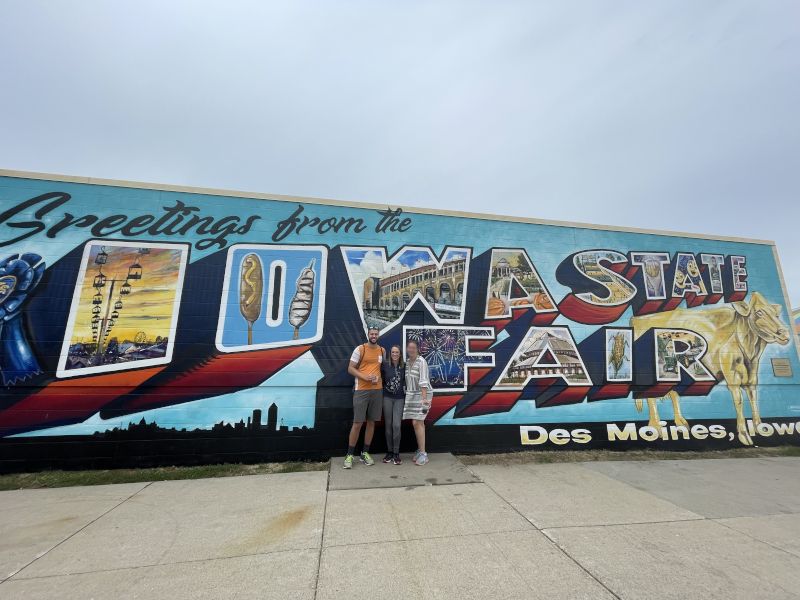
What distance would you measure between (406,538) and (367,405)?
2223mm

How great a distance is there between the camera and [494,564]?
8.89 feet

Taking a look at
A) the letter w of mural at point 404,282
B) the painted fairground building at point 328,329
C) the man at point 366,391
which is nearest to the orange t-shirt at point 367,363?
the man at point 366,391

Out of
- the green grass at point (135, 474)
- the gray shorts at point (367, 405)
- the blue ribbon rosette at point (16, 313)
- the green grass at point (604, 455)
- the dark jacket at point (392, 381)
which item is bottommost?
the green grass at point (135, 474)

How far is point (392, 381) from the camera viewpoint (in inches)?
209

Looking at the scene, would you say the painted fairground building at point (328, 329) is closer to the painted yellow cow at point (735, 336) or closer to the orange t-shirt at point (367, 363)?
the painted yellow cow at point (735, 336)

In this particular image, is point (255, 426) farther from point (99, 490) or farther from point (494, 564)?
point (494, 564)

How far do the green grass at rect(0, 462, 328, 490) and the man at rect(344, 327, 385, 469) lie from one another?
67 cm

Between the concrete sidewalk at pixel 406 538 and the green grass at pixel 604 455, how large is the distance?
695 mm

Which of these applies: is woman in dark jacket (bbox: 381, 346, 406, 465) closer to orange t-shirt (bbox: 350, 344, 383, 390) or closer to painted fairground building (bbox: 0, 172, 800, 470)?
orange t-shirt (bbox: 350, 344, 383, 390)

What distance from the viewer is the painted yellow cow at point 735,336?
6961 millimetres

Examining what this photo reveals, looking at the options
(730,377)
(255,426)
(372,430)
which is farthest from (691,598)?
(730,377)

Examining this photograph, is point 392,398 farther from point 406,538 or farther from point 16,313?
point 16,313

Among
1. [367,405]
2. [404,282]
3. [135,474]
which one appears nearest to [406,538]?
[367,405]

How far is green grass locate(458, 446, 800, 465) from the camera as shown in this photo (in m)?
5.60
